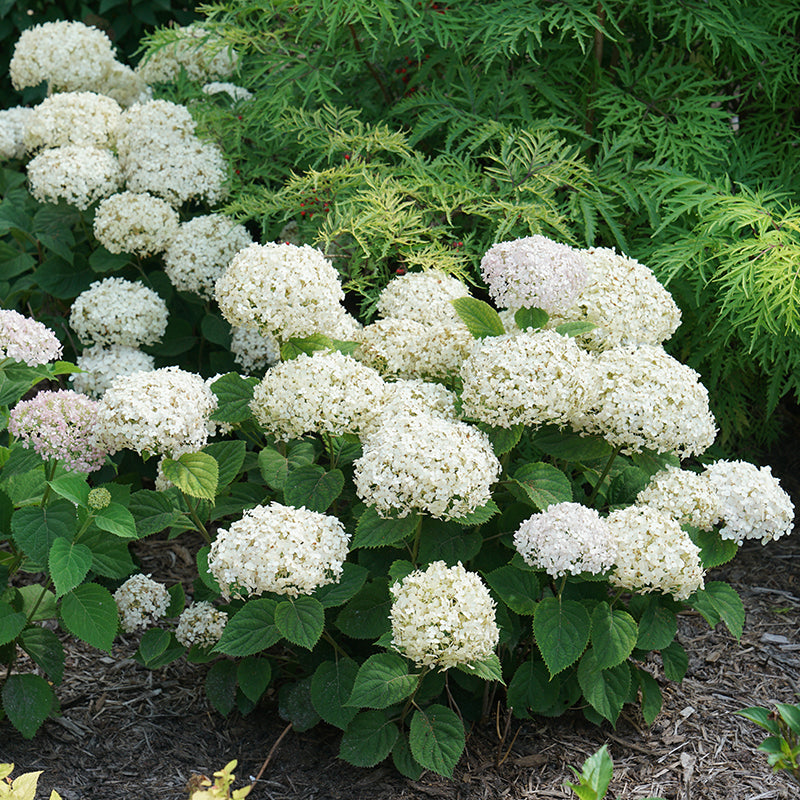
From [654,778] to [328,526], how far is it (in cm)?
116

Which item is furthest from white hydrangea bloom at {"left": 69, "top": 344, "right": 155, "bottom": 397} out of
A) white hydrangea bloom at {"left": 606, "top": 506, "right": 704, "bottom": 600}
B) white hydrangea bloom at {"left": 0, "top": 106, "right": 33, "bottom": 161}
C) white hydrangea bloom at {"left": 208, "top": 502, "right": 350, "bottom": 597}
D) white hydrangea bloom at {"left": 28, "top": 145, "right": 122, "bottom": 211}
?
white hydrangea bloom at {"left": 606, "top": 506, "right": 704, "bottom": 600}

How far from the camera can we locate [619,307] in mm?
2611

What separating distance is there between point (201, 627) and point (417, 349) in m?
0.98

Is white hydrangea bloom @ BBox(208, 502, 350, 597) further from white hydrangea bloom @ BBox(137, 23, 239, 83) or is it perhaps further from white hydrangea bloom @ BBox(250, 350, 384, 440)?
white hydrangea bloom @ BBox(137, 23, 239, 83)

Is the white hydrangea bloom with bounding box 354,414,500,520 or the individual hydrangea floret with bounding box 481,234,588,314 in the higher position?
the individual hydrangea floret with bounding box 481,234,588,314

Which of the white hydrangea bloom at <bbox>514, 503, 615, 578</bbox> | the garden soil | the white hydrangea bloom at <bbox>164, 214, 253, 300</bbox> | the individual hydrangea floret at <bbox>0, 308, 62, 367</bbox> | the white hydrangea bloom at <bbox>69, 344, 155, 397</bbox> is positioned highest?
the individual hydrangea floret at <bbox>0, 308, 62, 367</bbox>

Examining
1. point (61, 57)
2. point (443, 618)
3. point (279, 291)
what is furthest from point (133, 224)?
point (443, 618)

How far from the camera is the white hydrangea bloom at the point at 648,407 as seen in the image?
2.33m

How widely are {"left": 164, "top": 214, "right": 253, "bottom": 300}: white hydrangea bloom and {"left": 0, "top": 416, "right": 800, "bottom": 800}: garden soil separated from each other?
4.15ft

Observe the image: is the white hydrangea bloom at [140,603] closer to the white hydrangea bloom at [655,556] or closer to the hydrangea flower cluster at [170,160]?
the white hydrangea bloom at [655,556]

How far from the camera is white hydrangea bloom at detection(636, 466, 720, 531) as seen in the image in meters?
2.39

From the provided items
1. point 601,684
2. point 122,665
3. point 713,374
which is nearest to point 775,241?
point 713,374

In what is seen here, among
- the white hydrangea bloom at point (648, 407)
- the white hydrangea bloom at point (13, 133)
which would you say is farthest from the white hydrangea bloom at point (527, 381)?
the white hydrangea bloom at point (13, 133)

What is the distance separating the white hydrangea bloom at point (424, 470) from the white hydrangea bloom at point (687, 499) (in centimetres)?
51
